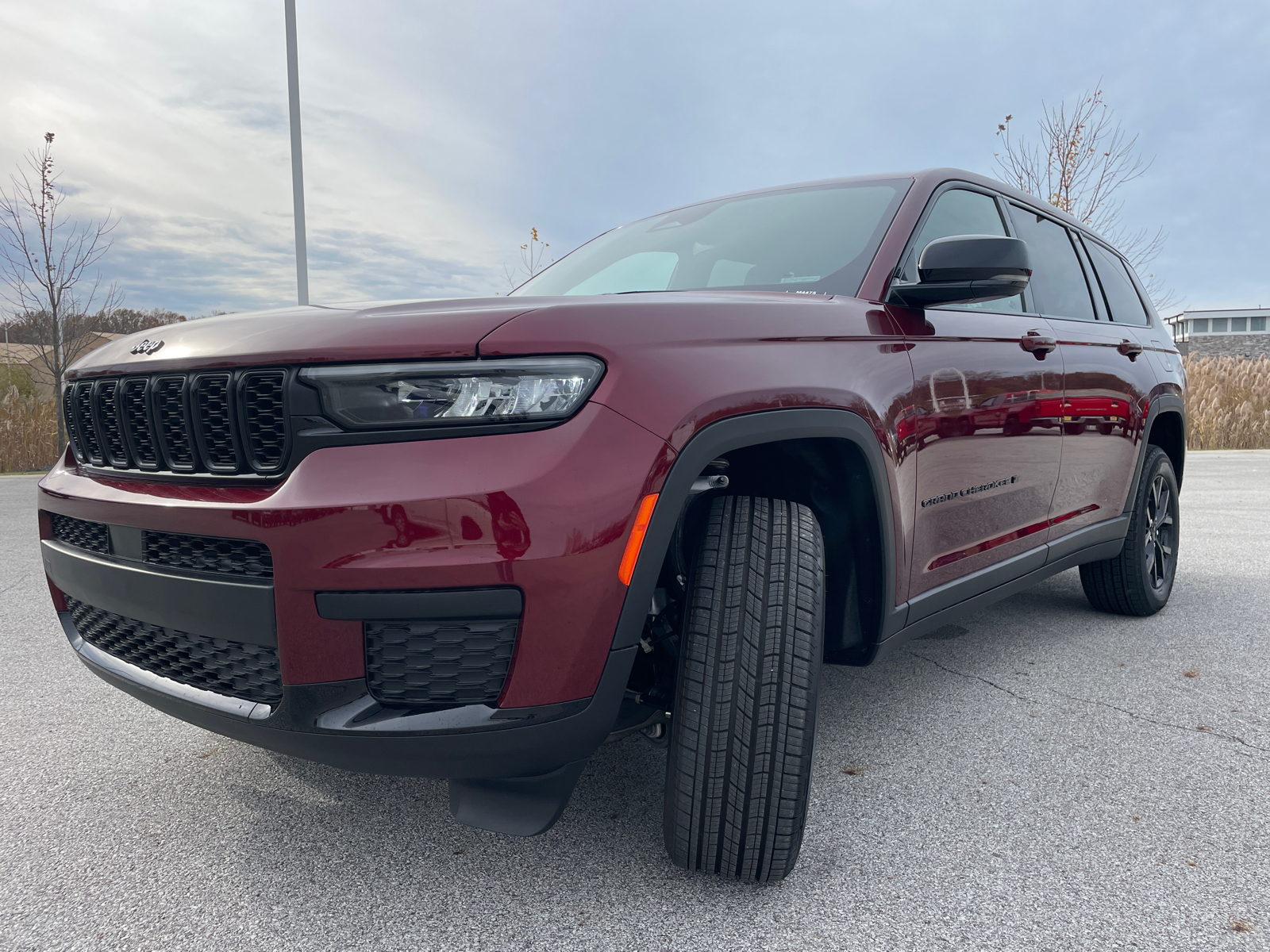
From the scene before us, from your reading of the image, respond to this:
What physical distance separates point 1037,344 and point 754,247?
1.04 m

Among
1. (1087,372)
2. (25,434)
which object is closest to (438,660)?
(1087,372)

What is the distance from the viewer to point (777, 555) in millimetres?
1699

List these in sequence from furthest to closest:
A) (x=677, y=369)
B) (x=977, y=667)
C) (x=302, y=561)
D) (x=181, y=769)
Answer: (x=977, y=667) → (x=181, y=769) → (x=677, y=369) → (x=302, y=561)

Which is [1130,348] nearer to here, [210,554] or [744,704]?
[744,704]

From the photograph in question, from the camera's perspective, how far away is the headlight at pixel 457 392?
1.41m

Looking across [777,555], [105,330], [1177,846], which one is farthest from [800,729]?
[105,330]

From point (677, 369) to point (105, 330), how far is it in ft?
45.0

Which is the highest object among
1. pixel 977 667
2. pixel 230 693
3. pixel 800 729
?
pixel 230 693

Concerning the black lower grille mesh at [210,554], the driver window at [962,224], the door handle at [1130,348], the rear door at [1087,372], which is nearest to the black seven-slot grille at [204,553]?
the black lower grille mesh at [210,554]

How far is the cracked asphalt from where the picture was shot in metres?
1.59

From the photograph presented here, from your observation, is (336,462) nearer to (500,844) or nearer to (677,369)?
(677,369)

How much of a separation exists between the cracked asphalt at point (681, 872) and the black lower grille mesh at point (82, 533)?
68cm

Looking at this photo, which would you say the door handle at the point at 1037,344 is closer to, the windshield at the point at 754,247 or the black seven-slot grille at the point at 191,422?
the windshield at the point at 754,247

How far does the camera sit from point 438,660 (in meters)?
1.42
